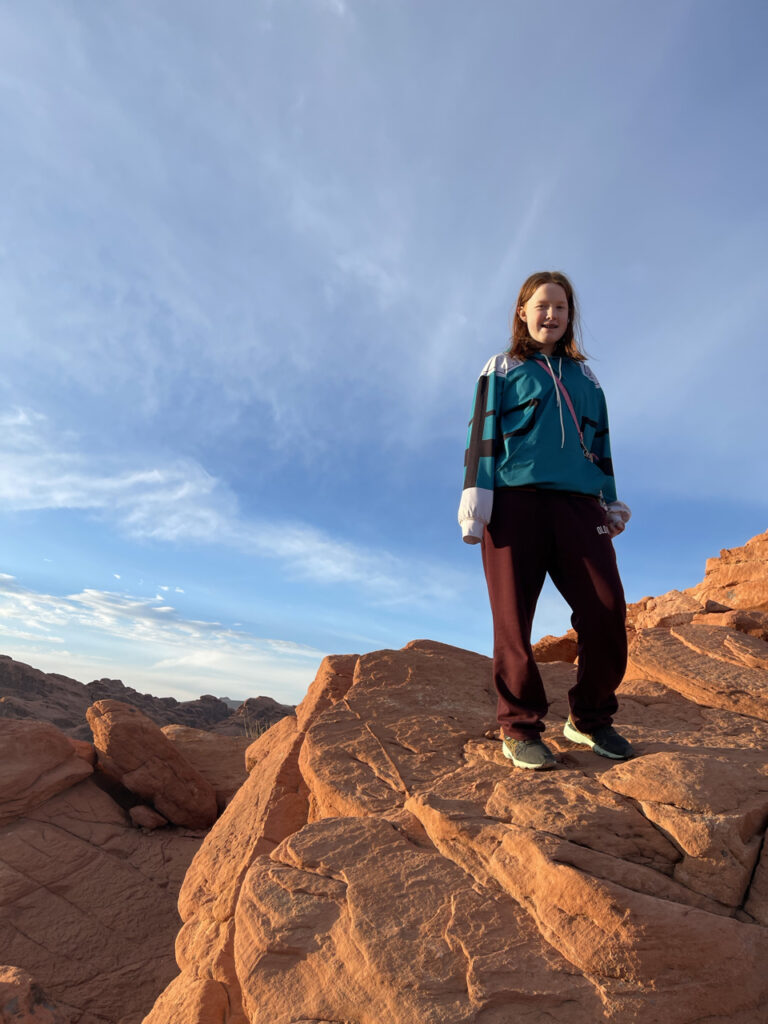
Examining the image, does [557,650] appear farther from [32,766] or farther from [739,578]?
[32,766]

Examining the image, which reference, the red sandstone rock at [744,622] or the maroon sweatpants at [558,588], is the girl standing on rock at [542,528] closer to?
the maroon sweatpants at [558,588]

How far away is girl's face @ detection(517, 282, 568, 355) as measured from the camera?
11.8 ft

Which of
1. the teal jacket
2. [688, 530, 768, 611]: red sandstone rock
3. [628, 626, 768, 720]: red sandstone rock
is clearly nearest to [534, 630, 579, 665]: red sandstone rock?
[628, 626, 768, 720]: red sandstone rock

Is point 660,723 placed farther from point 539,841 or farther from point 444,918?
point 444,918

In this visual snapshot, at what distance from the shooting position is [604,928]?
2160 millimetres

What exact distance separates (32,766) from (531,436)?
831 cm

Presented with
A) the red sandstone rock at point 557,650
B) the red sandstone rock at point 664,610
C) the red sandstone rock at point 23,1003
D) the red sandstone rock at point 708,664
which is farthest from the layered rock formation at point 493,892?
the red sandstone rock at point 557,650

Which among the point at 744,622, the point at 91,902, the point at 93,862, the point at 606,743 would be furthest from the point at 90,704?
the point at 606,743

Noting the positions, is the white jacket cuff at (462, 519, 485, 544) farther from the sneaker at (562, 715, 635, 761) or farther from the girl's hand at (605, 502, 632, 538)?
the sneaker at (562, 715, 635, 761)

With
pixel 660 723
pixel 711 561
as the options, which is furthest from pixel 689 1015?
pixel 711 561

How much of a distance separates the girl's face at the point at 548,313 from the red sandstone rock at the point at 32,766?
847 cm

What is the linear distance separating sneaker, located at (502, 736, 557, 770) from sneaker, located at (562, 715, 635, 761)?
0.94 ft

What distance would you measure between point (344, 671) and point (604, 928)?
113 inches

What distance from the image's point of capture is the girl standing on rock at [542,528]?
10.6ft
